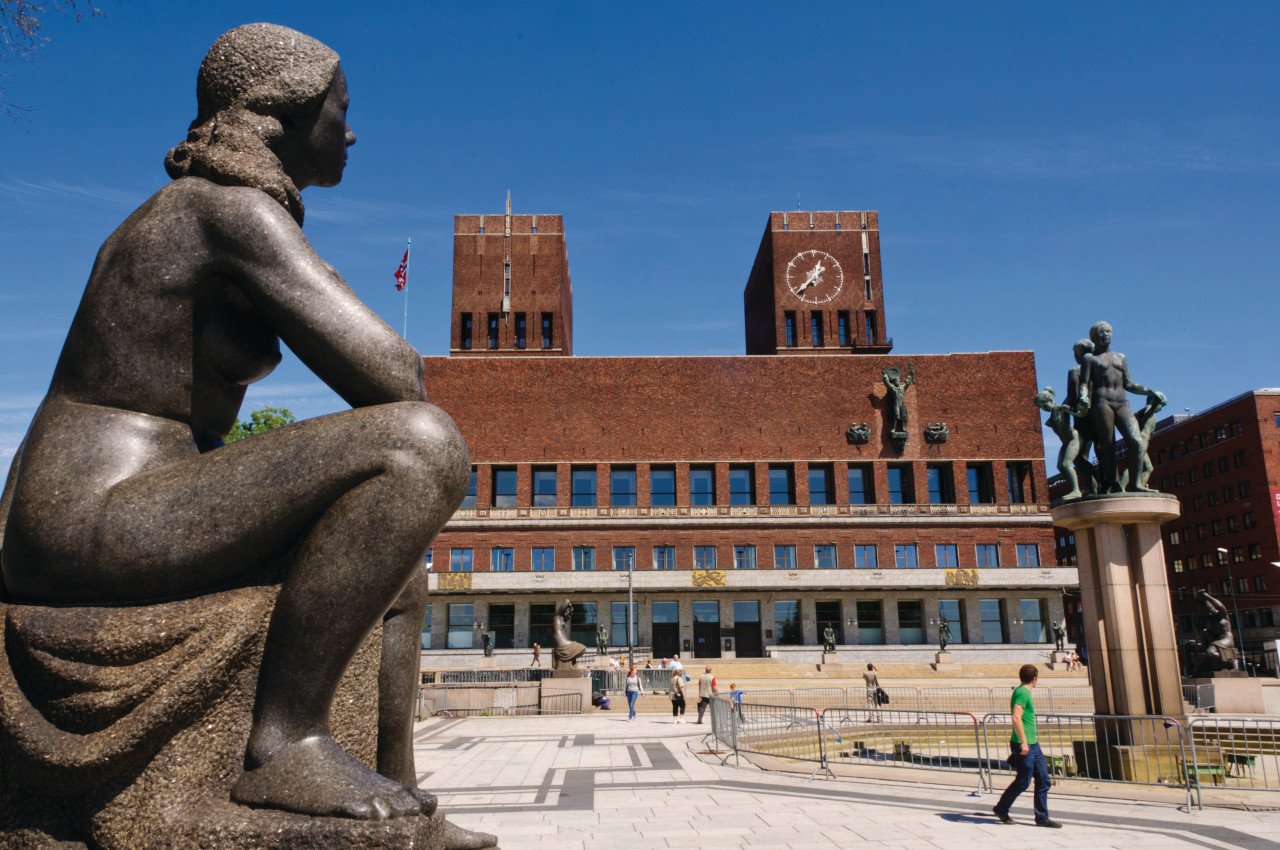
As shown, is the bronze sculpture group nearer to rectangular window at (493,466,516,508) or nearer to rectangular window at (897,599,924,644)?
rectangular window at (897,599,924,644)

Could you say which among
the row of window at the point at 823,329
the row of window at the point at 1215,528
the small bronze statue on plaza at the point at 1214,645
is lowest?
the small bronze statue on plaza at the point at 1214,645

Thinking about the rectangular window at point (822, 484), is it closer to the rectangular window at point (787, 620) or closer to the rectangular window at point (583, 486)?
the rectangular window at point (787, 620)

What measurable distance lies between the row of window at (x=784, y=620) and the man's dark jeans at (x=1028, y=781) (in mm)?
39801

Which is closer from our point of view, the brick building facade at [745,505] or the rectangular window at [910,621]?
the brick building facade at [745,505]

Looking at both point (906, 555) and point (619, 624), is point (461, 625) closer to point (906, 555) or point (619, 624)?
point (619, 624)

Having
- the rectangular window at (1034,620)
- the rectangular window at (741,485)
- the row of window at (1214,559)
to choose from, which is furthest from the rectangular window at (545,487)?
the row of window at (1214,559)

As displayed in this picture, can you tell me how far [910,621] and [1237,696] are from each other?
29024mm

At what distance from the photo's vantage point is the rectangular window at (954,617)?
47875mm

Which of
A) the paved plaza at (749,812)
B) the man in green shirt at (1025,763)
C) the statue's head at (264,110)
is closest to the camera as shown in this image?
the statue's head at (264,110)

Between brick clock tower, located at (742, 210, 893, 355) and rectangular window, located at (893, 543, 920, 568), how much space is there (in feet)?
53.9

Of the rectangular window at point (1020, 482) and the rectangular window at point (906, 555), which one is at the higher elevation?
the rectangular window at point (1020, 482)

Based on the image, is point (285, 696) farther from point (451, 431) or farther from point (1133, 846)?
point (1133, 846)

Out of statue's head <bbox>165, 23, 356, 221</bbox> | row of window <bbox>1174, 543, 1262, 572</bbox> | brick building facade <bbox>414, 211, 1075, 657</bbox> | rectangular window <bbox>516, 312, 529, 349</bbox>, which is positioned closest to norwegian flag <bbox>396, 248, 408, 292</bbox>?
brick building facade <bbox>414, 211, 1075, 657</bbox>

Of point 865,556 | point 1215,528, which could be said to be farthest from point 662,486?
point 1215,528
